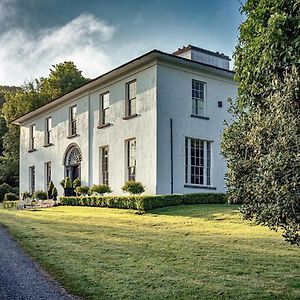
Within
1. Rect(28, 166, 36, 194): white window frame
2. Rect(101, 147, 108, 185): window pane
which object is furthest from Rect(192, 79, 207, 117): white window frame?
Rect(28, 166, 36, 194): white window frame

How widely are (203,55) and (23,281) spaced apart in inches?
786

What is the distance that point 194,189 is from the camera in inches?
814

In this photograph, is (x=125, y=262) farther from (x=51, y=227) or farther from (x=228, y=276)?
(x=51, y=227)

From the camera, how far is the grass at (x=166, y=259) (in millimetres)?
6188

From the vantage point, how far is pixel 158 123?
787 inches

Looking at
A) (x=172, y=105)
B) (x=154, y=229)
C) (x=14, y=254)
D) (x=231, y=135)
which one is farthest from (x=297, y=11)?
(x=172, y=105)

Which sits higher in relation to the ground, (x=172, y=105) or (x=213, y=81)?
(x=213, y=81)

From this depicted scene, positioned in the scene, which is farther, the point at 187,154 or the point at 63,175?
the point at 63,175

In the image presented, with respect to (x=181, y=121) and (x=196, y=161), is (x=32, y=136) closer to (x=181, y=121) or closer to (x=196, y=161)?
(x=181, y=121)

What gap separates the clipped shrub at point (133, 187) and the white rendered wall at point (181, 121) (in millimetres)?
860

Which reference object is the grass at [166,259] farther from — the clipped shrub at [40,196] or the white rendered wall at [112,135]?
the clipped shrub at [40,196]

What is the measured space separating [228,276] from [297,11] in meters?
3.86

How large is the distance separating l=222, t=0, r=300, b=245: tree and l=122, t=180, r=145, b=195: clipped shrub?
1370 cm

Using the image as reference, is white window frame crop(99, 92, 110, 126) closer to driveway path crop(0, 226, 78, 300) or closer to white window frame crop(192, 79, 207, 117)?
white window frame crop(192, 79, 207, 117)
